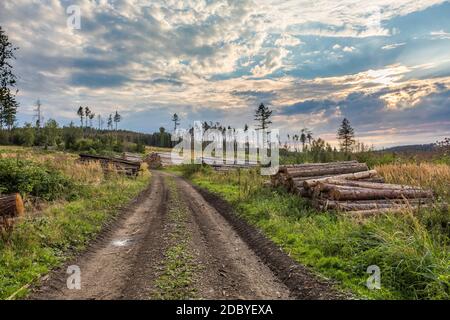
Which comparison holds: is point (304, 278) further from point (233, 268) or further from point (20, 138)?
point (20, 138)

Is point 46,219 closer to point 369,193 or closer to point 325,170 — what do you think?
point 369,193

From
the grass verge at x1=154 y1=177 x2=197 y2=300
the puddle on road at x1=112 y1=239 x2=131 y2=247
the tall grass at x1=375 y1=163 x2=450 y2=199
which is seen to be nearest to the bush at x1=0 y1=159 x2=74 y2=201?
the puddle on road at x1=112 y1=239 x2=131 y2=247

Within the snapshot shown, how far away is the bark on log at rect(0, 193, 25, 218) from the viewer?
26.8 ft

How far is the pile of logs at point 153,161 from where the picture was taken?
49.1 meters

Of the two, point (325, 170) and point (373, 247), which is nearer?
point (373, 247)

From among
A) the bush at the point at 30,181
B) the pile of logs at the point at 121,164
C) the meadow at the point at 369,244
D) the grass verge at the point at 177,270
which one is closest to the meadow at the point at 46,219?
the bush at the point at 30,181

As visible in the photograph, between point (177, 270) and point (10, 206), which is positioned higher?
point (10, 206)

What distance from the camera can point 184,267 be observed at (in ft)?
22.3

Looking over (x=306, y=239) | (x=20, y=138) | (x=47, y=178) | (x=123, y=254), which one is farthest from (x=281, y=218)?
(x=20, y=138)

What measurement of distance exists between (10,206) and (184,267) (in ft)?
16.8

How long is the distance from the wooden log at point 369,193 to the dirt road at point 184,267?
349cm

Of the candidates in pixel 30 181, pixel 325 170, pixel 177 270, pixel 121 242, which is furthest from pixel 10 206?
pixel 325 170

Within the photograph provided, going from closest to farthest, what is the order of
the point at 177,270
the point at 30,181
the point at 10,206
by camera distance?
1. the point at 177,270
2. the point at 10,206
3. the point at 30,181

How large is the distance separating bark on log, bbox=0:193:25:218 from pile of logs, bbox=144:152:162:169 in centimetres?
4049
